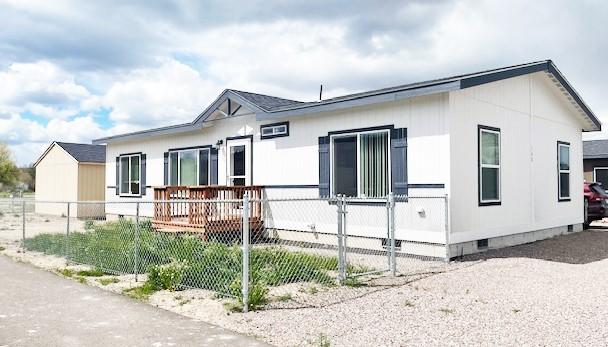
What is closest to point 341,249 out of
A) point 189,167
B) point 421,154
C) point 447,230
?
point 447,230

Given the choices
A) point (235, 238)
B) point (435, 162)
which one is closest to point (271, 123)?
point (235, 238)

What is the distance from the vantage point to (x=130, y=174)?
17.6 meters

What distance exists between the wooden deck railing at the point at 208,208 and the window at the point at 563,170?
7.92 metres

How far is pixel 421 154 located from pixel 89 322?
6.27 meters

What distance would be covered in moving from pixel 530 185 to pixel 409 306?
723 cm

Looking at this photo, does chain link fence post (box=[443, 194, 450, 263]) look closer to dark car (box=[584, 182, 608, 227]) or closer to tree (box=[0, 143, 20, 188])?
dark car (box=[584, 182, 608, 227])

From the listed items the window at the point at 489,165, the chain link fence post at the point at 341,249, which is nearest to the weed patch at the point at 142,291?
the chain link fence post at the point at 341,249

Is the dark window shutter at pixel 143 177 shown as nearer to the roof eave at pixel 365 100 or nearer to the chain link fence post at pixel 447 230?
the roof eave at pixel 365 100

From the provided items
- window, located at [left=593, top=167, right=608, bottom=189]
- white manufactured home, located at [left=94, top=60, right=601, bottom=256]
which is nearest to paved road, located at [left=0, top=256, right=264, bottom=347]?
white manufactured home, located at [left=94, top=60, right=601, bottom=256]

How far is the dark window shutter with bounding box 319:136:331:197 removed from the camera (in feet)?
35.6

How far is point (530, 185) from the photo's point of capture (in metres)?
11.8

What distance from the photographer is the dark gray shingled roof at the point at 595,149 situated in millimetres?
24109

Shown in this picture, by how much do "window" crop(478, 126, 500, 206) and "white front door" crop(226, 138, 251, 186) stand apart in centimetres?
568

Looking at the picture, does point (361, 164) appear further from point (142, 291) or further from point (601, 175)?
point (601, 175)
